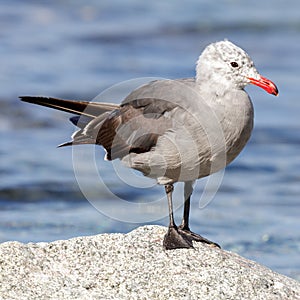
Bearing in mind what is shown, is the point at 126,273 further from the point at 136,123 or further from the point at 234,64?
the point at 234,64

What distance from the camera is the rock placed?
5.21m

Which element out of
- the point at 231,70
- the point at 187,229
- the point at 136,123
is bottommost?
the point at 187,229

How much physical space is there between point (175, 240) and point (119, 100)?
6764 millimetres

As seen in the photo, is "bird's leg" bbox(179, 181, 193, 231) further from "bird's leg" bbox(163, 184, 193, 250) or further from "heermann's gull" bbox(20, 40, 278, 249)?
"bird's leg" bbox(163, 184, 193, 250)

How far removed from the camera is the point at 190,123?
19.5 feet

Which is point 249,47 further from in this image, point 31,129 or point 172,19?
point 31,129

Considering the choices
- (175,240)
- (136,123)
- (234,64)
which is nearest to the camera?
(175,240)

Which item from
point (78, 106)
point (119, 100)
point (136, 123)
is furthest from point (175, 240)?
point (119, 100)

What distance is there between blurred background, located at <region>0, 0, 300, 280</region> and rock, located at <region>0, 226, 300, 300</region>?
194cm

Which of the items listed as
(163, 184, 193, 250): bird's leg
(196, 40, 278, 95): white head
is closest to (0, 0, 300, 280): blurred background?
(163, 184, 193, 250): bird's leg

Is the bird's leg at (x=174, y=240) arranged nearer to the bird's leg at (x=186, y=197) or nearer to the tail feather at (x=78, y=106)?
the bird's leg at (x=186, y=197)

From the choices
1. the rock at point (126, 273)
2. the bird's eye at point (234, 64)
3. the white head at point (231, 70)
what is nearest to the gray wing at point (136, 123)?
the white head at point (231, 70)

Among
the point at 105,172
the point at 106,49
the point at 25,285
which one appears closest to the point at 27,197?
the point at 105,172

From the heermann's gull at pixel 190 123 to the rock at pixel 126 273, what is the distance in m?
0.28
